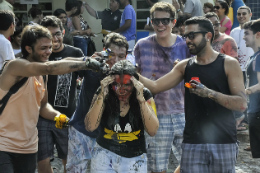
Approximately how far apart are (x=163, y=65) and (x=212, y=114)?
1214mm

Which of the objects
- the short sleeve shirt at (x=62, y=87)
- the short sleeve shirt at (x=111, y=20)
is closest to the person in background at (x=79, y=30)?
the short sleeve shirt at (x=111, y=20)

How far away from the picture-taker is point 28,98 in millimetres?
3494

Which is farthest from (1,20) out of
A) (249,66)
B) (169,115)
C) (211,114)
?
(249,66)

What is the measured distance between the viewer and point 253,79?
4.99 metres

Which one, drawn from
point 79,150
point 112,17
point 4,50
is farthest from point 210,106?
point 112,17

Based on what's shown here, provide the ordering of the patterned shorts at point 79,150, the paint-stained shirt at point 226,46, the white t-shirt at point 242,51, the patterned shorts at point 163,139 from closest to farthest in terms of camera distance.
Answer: the patterned shorts at point 79,150 < the patterned shorts at point 163,139 < the paint-stained shirt at point 226,46 < the white t-shirt at point 242,51

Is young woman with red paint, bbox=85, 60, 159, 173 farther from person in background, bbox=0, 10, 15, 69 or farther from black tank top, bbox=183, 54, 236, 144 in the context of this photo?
person in background, bbox=0, 10, 15, 69

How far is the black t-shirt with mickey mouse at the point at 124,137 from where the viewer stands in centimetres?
311

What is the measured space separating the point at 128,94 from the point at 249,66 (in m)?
2.58

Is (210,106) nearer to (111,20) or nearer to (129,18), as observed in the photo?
(129,18)

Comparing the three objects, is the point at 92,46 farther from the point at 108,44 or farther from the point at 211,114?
the point at 211,114

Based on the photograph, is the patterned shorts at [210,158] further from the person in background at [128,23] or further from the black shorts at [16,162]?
the person in background at [128,23]

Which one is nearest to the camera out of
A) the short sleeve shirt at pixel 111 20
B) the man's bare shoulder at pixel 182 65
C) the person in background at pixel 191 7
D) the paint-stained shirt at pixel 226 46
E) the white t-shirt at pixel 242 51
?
the man's bare shoulder at pixel 182 65

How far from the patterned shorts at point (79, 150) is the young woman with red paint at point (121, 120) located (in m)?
0.74
